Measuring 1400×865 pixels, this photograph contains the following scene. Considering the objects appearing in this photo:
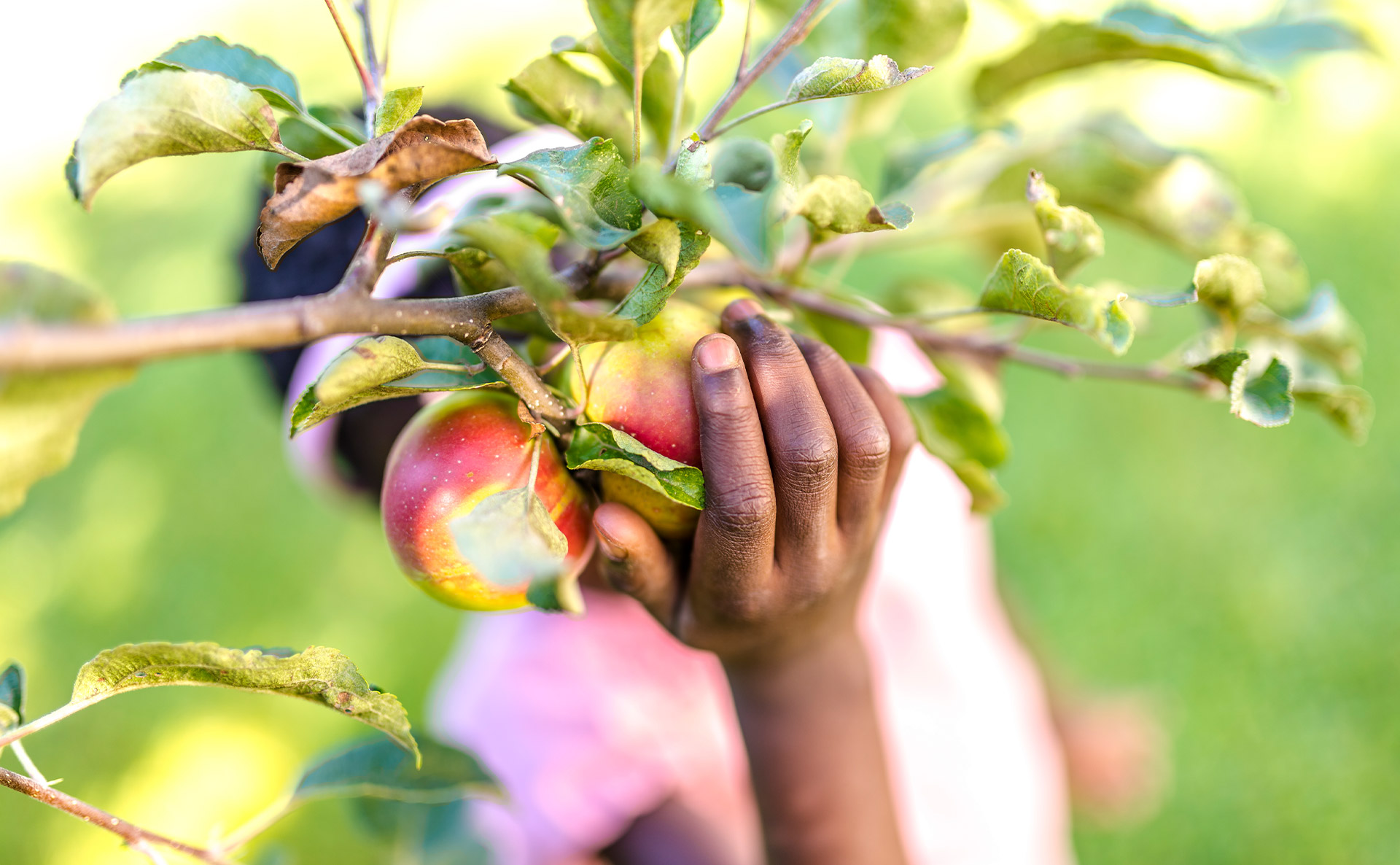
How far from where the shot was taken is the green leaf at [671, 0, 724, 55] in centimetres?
60

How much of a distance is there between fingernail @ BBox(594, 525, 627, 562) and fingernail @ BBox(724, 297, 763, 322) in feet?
0.56

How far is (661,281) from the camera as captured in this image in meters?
0.51

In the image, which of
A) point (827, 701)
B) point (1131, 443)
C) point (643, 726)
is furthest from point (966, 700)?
point (1131, 443)

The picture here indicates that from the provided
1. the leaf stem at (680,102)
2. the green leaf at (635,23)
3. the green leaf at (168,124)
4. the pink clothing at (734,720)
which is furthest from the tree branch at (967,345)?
the pink clothing at (734,720)

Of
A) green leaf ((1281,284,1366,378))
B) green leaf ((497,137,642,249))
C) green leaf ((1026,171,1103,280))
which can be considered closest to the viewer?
green leaf ((497,137,642,249))

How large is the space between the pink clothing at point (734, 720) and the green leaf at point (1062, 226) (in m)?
0.86

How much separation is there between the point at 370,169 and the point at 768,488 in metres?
0.31

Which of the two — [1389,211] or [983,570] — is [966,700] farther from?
[1389,211]

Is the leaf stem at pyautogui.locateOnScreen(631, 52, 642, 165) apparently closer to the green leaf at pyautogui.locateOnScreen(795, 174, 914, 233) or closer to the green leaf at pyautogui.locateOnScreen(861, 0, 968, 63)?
the green leaf at pyautogui.locateOnScreen(795, 174, 914, 233)

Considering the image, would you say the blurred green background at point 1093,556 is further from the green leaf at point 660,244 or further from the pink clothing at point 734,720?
the green leaf at point 660,244

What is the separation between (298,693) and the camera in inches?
22.2

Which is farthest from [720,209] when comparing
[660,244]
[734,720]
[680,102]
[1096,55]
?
[734,720]

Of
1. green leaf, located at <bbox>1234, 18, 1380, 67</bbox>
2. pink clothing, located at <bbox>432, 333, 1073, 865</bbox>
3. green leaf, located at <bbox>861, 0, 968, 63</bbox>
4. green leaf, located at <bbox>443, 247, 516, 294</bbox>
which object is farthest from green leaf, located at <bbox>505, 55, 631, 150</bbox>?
pink clothing, located at <bbox>432, 333, 1073, 865</bbox>

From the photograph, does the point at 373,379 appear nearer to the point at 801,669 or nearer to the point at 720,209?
the point at 720,209
